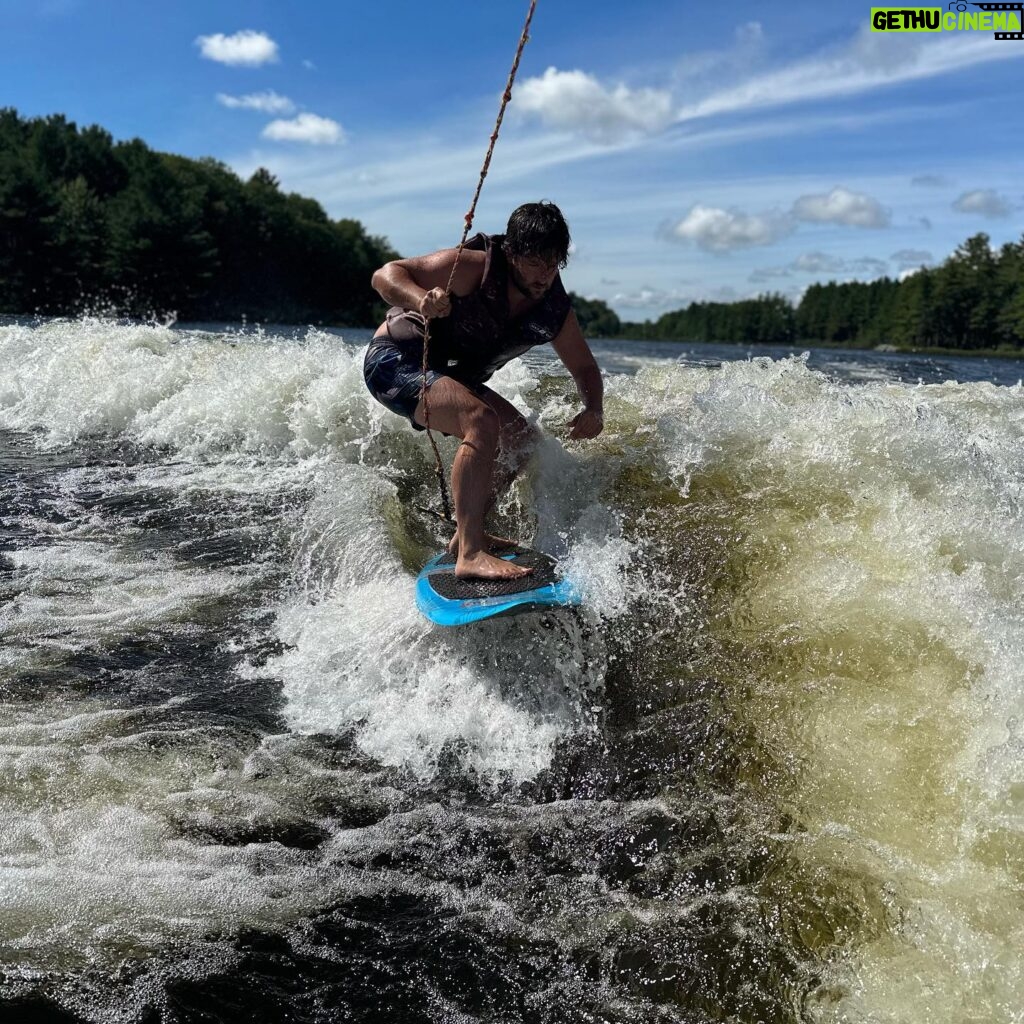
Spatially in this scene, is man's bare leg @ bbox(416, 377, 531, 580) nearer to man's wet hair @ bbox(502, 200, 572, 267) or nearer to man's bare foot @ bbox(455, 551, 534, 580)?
man's bare foot @ bbox(455, 551, 534, 580)

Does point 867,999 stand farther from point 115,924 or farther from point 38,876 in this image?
point 38,876

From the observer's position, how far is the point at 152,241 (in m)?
72.6

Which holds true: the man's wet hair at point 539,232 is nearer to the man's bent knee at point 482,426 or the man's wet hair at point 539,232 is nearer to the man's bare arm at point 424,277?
the man's bare arm at point 424,277

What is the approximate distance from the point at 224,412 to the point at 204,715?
5108 millimetres

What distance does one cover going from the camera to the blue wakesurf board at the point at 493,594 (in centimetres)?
366

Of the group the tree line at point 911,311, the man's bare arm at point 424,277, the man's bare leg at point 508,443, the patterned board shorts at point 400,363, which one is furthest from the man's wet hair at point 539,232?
the tree line at point 911,311

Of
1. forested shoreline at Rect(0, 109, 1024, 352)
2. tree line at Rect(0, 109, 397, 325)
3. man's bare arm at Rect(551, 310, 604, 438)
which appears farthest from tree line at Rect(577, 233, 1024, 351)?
man's bare arm at Rect(551, 310, 604, 438)

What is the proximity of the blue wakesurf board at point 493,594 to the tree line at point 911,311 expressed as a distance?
287ft

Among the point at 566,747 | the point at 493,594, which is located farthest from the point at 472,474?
the point at 566,747

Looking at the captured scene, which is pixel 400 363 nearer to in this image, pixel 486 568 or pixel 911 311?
pixel 486 568

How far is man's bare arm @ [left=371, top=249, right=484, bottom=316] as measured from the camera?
422 cm

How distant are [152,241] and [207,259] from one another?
6830 mm

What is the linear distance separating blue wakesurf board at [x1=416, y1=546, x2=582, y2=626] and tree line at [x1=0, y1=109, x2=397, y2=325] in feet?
223

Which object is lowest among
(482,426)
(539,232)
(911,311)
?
(482,426)
